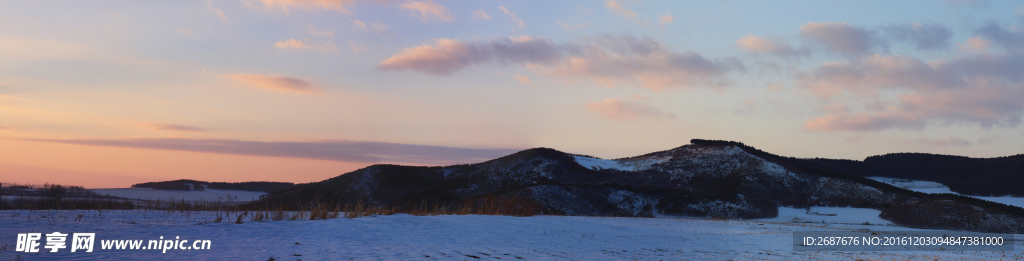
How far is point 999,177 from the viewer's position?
67.9m


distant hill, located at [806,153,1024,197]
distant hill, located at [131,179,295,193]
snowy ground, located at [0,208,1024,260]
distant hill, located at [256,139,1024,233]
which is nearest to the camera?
snowy ground, located at [0,208,1024,260]

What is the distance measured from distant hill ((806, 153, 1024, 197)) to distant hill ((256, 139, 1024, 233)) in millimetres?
2858

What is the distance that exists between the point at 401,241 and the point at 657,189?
135 feet

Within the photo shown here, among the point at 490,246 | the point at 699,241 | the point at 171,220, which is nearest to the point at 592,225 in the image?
the point at 699,241

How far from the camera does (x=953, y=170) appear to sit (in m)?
80.3

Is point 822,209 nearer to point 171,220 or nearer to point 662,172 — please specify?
point 662,172

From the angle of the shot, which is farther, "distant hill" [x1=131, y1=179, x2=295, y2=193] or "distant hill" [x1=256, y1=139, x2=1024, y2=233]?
"distant hill" [x1=131, y1=179, x2=295, y2=193]

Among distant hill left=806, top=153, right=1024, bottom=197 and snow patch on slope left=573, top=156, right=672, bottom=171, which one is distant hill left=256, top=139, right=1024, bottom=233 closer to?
snow patch on slope left=573, top=156, right=672, bottom=171

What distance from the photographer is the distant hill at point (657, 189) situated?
147ft

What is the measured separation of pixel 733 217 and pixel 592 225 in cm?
2293

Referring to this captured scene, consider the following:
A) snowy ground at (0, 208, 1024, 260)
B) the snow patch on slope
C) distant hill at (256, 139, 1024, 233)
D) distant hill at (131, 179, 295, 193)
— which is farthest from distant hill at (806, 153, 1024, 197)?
distant hill at (131, 179, 295, 193)

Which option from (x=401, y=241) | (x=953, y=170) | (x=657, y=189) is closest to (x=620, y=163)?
(x=657, y=189)

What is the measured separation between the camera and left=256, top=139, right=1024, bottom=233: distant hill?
4494 cm

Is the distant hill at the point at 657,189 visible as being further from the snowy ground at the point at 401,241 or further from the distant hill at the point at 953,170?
the snowy ground at the point at 401,241
